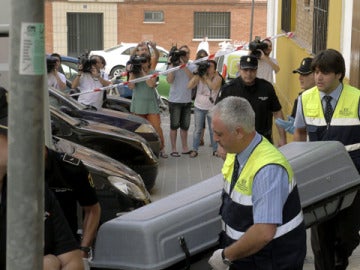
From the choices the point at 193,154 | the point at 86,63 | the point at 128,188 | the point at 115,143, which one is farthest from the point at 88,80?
the point at 128,188

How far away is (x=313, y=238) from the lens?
6.37m

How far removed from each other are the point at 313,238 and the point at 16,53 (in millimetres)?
3844

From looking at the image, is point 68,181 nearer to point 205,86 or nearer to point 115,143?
point 115,143

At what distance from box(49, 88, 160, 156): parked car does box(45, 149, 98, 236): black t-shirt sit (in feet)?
22.0

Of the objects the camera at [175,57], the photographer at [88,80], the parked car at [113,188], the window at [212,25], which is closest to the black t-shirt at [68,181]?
the parked car at [113,188]

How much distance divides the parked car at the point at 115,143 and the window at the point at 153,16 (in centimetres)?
2946

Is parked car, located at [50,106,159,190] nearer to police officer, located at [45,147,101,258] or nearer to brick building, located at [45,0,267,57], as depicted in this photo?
police officer, located at [45,147,101,258]

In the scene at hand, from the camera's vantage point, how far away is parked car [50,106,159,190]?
1086 cm

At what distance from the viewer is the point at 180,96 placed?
46.2ft

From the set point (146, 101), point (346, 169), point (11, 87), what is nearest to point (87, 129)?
point (146, 101)

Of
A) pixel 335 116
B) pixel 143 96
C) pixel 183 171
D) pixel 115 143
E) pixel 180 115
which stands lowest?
pixel 183 171

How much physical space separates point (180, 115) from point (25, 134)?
37.3 ft

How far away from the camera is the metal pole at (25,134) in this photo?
2.95 meters

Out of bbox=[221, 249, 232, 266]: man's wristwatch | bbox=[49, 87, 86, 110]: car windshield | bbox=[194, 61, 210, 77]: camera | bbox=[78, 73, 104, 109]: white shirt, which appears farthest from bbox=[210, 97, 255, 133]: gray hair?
bbox=[78, 73, 104, 109]: white shirt
